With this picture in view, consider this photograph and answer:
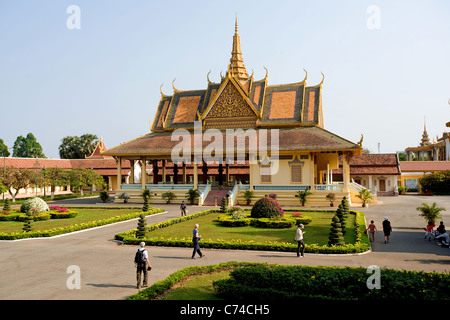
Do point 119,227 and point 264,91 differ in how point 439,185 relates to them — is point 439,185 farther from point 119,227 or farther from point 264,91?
point 119,227

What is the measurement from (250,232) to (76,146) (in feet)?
207

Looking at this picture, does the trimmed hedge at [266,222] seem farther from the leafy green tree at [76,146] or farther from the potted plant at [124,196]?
the leafy green tree at [76,146]

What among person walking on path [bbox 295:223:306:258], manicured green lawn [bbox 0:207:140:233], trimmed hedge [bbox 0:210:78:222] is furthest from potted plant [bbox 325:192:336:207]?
trimmed hedge [bbox 0:210:78:222]

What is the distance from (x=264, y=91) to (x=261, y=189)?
11384 mm

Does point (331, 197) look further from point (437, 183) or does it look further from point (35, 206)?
point (437, 183)

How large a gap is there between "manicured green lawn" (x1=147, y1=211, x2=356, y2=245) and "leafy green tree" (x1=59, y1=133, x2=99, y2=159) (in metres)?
56.4

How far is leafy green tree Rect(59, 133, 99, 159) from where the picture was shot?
73.6m

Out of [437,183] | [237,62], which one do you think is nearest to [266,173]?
[237,62]

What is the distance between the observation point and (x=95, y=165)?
58688mm

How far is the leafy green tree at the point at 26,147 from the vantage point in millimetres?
82438

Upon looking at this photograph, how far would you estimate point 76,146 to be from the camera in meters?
74.1

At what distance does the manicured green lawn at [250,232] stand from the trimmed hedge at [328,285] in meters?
7.25

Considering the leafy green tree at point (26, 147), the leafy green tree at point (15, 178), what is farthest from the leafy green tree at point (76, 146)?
the leafy green tree at point (15, 178)
